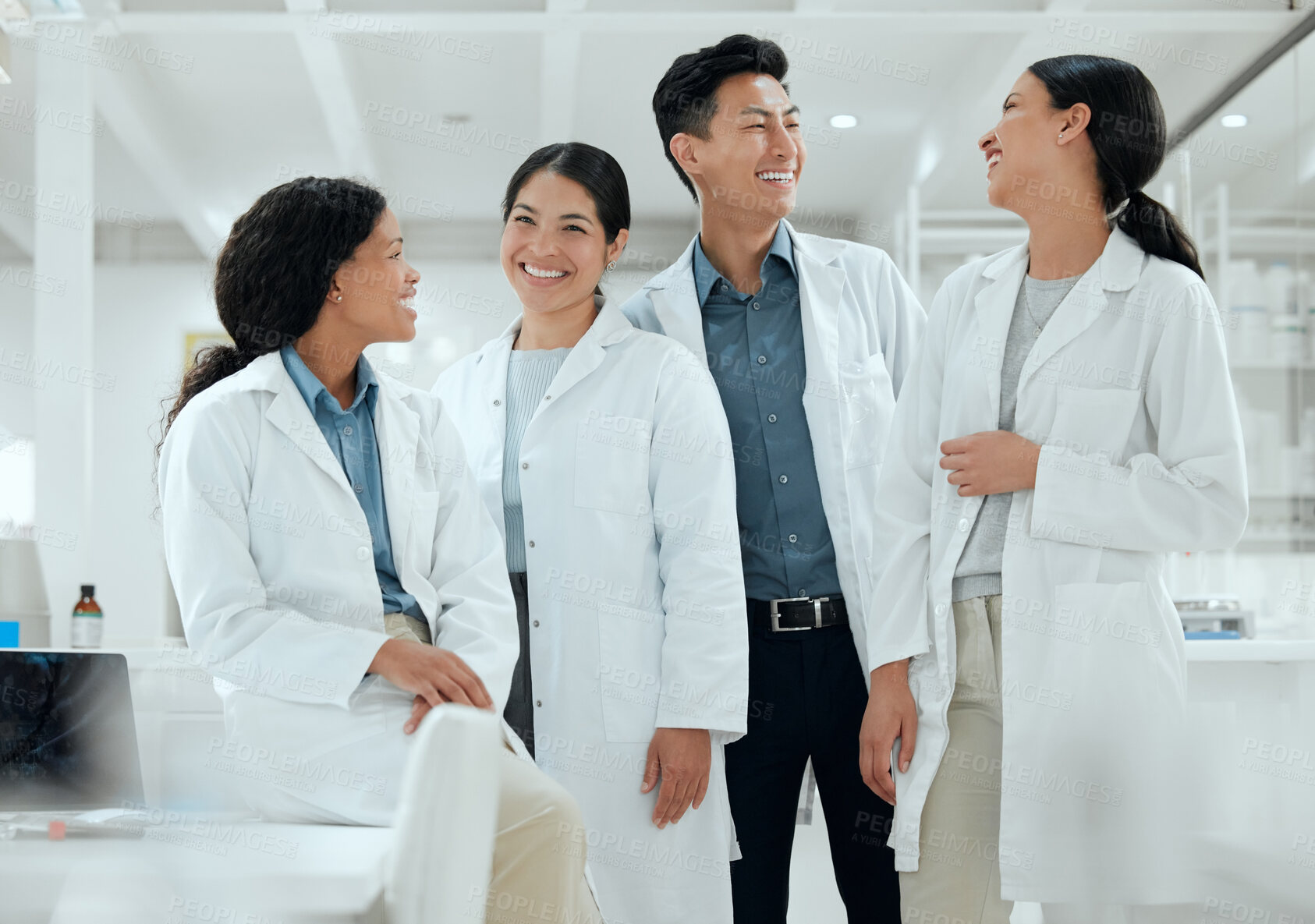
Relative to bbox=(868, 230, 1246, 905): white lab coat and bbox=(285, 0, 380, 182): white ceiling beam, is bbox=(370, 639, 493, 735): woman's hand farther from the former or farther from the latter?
bbox=(285, 0, 380, 182): white ceiling beam

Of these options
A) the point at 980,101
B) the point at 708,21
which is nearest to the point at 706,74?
the point at 708,21

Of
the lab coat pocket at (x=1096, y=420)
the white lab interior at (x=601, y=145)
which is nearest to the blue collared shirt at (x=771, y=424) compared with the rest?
the lab coat pocket at (x=1096, y=420)

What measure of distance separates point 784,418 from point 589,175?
1.69 feet

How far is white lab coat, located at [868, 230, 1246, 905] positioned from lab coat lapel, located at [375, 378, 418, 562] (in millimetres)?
696

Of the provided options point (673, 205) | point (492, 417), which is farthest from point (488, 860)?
point (673, 205)

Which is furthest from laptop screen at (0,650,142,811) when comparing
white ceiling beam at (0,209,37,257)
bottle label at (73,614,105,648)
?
white ceiling beam at (0,209,37,257)

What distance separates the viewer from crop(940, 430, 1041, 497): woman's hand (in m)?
1.43

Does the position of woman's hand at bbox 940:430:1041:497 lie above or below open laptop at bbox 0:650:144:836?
above

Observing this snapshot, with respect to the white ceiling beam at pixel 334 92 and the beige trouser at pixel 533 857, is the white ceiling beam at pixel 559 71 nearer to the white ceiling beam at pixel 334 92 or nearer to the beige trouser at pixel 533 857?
the white ceiling beam at pixel 334 92

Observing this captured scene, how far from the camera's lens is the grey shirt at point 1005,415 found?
4.89 feet

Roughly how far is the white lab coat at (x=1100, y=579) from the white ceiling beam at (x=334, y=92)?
255 centimetres

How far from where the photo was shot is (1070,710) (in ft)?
4.55

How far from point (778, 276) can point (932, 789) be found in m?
0.95

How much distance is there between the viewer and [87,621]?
333 cm
